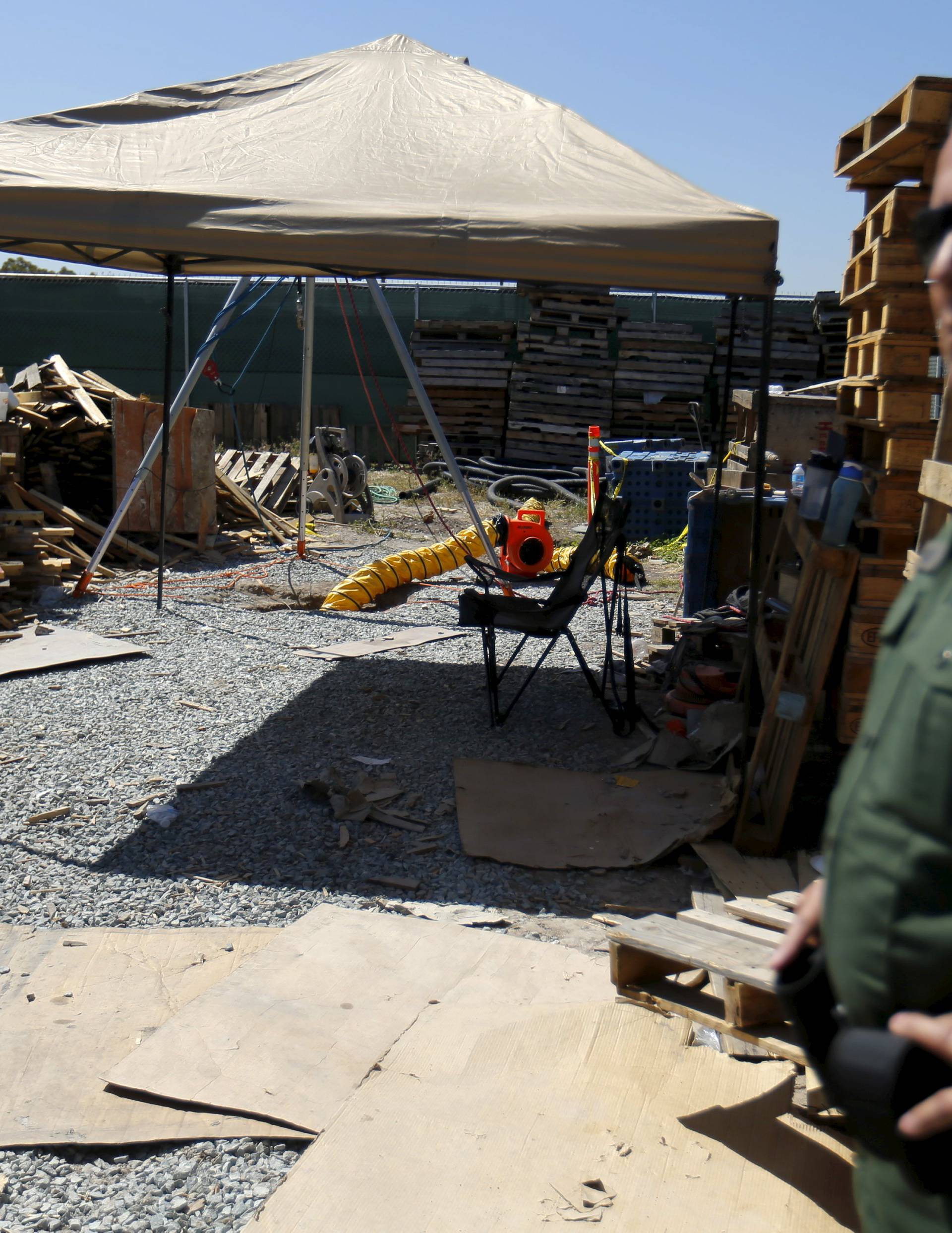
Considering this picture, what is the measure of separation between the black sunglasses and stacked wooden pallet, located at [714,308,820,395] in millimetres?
14358

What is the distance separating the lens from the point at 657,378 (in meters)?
15.3

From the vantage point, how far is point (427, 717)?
5.63 meters

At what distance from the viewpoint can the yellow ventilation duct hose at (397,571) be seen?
8203 mm

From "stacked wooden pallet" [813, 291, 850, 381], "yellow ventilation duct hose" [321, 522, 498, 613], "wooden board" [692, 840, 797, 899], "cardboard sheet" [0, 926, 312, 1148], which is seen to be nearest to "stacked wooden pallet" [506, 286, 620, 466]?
"stacked wooden pallet" [813, 291, 850, 381]

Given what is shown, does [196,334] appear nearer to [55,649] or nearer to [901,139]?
[55,649]

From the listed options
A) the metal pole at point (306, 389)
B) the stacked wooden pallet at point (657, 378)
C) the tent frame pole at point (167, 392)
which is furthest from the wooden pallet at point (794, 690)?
the stacked wooden pallet at point (657, 378)

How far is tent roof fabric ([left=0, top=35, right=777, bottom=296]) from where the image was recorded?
171 inches

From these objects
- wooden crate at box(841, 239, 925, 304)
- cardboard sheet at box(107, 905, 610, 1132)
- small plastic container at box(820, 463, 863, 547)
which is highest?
wooden crate at box(841, 239, 925, 304)

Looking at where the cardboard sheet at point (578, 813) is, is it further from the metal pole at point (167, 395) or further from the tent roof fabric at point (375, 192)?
the metal pole at point (167, 395)

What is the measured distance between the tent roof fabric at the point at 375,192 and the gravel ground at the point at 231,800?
85.3 inches

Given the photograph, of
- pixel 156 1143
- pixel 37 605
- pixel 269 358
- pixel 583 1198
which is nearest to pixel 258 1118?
pixel 156 1143

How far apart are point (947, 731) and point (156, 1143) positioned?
2121 mm

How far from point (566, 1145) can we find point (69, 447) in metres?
9.10

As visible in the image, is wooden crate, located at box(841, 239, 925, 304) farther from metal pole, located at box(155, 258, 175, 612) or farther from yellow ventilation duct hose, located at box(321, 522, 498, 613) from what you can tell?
metal pole, located at box(155, 258, 175, 612)
